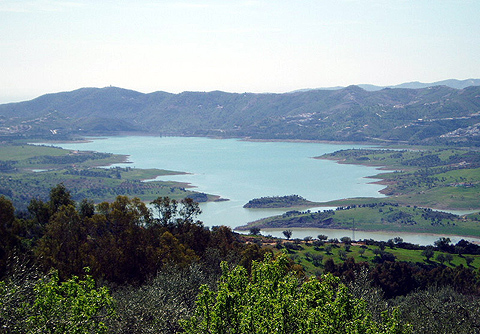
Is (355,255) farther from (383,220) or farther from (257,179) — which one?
(257,179)

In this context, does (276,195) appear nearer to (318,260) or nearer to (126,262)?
(318,260)

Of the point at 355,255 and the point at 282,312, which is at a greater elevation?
the point at 282,312

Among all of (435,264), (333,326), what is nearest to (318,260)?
(435,264)

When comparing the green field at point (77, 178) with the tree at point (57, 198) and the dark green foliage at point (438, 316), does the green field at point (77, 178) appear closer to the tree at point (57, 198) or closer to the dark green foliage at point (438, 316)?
the tree at point (57, 198)

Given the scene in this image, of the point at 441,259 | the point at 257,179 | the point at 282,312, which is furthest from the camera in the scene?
the point at 257,179

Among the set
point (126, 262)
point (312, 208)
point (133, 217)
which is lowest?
point (312, 208)

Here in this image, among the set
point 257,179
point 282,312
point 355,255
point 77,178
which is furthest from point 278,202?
point 282,312

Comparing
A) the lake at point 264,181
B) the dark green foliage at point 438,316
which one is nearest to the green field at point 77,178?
the lake at point 264,181
